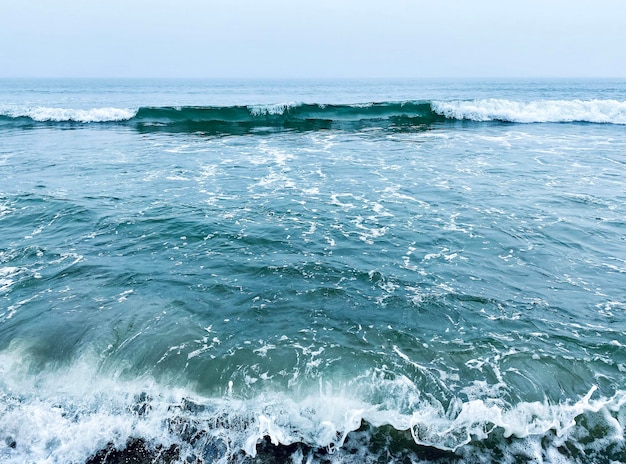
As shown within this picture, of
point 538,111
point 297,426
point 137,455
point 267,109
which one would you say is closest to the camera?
point 137,455

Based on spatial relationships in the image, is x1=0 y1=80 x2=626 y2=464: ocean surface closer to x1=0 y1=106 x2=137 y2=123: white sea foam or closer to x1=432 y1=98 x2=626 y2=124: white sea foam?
x1=0 y1=106 x2=137 y2=123: white sea foam

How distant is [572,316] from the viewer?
342 inches

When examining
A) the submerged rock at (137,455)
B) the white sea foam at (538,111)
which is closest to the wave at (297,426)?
the submerged rock at (137,455)

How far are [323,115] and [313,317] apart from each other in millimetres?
35933

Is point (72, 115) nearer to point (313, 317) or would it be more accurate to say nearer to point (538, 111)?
point (313, 317)

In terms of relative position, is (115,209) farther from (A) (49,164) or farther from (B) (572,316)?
(B) (572,316)

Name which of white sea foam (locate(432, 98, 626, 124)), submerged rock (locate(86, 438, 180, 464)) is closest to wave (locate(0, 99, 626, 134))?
white sea foam (locate(432, 98, 626, 124))

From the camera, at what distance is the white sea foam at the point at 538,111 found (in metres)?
38.5

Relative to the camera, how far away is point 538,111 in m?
40.0

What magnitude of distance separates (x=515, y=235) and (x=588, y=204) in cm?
531

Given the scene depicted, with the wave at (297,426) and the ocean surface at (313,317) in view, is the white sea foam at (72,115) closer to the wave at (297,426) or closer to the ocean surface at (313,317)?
the ocean surface at (313,317)

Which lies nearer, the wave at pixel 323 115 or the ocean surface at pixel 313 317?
the ocean surface at pixel 313 317

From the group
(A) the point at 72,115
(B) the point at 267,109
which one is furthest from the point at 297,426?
(A) the point at 72,115

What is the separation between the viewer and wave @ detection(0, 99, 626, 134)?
123 feet
